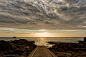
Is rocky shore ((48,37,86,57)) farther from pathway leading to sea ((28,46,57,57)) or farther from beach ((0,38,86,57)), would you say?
pathway leading to sea ((28,46,57,57))

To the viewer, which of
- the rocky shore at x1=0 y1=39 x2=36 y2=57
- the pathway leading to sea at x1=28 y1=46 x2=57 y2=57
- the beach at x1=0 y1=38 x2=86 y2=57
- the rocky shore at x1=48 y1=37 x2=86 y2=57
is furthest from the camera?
the rocky shore at x1=0 y1=39 x2=36 y2=57

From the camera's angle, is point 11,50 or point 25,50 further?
point 25,50

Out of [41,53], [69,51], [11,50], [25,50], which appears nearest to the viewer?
[41,53]

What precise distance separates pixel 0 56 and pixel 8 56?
1.95 meters

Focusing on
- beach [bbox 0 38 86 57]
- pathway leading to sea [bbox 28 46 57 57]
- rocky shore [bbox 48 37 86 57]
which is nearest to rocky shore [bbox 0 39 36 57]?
beach [bbox 0 38 86 57]

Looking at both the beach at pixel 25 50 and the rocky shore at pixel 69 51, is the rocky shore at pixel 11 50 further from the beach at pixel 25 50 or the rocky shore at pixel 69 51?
the rocky shore at pixel 69 51

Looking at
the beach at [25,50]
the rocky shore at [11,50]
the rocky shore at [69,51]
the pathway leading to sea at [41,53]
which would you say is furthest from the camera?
the rocky shore at [11,50]

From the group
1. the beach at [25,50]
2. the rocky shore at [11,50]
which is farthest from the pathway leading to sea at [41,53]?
the rocky shore at [11,50]

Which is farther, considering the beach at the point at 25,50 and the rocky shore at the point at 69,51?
the beach at the point at 25,50

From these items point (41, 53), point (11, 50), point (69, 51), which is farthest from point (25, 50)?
point (69, 51)

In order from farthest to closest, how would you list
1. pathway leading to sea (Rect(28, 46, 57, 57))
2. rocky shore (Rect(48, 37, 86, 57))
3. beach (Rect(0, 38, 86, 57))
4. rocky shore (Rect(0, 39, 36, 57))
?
1. rocky shore (Rect(0, 39, 36, 57))
2. beach (Rect(0, 38, 86, 57))
3. rocky shore (Rect(48, 37, 86, 57))
4. pathway leading to sea (Rect(28, 46, 57, 57))

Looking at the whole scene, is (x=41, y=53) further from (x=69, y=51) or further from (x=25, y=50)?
(x=69, y=51)

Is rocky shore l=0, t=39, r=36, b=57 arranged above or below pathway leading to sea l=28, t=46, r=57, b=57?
below

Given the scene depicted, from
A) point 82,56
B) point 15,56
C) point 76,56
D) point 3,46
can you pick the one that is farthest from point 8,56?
point 82,56
